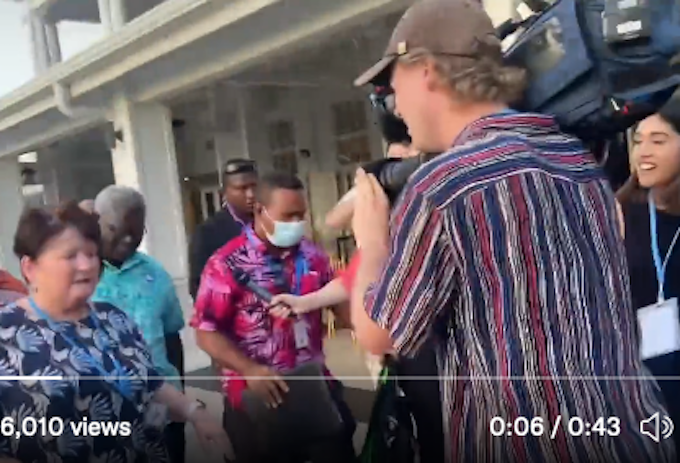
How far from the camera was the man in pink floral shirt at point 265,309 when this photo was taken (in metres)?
1.25

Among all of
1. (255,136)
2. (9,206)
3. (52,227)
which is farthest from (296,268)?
(9,206)

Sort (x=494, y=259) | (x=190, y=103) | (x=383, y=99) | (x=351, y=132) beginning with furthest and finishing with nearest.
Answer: (x=190, y=103)
(x=351, y=132)
(x=383, y=99)
(x=494, y=259)

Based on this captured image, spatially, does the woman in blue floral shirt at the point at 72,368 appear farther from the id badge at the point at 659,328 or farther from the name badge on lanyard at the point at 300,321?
the id badge at the point at 659,328

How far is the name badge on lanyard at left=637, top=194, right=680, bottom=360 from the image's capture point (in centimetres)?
121

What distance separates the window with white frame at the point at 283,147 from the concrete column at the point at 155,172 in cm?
21

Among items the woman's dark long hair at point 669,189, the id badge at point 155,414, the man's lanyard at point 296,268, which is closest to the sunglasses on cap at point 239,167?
the man's lanyard at point 296,268

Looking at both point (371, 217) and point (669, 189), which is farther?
point (669, 189)

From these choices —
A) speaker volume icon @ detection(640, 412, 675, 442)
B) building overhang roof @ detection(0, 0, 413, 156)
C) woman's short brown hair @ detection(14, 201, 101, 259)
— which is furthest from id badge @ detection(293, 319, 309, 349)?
speaker volume icon @ detection(640, 412, 675, 442)

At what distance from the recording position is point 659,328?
1231mm

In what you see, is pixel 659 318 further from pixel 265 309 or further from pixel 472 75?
pixel 265 309

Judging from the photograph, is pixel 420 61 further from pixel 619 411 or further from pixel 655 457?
pixel 655 457

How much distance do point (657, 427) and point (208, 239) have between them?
2.81ft

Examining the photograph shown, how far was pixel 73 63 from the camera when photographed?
137cm

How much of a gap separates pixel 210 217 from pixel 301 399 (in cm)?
41
